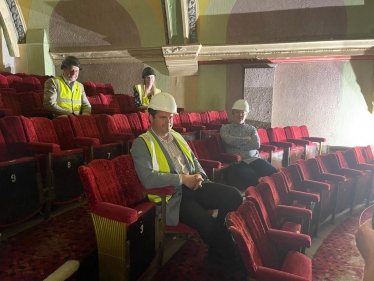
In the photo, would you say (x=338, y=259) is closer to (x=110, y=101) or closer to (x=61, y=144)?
(x=61, y=144)

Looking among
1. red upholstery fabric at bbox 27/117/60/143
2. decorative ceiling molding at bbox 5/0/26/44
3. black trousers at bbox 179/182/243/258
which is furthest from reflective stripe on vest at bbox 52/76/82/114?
decorative ceiling molding at bbox 5/0/26/44

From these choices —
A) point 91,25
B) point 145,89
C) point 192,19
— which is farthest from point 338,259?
point 91,25

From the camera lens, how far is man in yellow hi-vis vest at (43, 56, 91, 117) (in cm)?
129

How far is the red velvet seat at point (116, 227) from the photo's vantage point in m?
0.57

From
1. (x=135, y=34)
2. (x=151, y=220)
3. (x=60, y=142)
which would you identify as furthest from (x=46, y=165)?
(x=135, y=34)

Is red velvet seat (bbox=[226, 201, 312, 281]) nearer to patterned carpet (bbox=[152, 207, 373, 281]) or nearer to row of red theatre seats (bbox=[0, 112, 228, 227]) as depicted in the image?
patterned carpet (bbox=[152, 207, 373, 281])

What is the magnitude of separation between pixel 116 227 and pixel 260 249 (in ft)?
0.92

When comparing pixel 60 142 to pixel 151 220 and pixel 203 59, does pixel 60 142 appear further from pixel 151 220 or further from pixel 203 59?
pixel 203 59

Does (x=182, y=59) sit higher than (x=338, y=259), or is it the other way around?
(x=182, y=59)

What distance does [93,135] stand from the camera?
1182 mm

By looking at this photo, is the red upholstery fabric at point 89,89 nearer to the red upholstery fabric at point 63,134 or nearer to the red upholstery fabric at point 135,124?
the red upholstery fabric at point 135,124

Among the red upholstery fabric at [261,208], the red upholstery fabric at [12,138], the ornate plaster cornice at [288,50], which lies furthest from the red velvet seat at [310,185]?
the ornate plaster cornice at [288,50]

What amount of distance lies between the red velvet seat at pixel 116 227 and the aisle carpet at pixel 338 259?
45 cm

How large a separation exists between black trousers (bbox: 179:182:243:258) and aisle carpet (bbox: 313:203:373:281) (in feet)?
0.86
